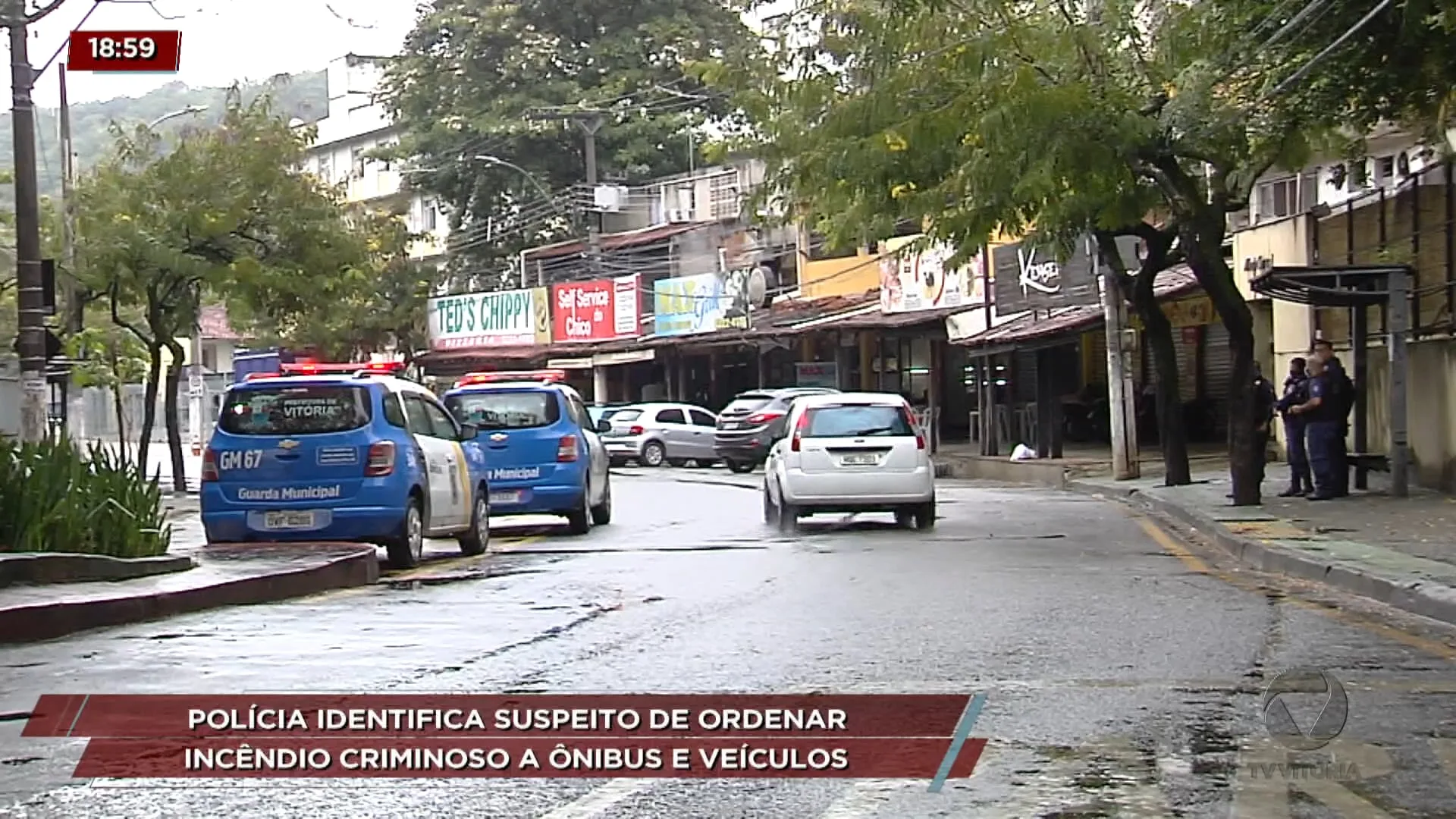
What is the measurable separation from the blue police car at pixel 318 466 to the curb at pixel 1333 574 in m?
7.24

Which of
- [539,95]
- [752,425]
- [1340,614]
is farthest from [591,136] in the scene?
[1340,614]

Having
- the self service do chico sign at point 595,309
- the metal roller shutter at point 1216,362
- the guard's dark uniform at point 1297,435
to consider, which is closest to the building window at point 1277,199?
the metal roller shutter at point 1216,362

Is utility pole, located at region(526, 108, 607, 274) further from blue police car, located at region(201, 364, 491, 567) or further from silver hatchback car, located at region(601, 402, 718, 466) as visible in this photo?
blue police car, located at region(201, 364, 491, 567)

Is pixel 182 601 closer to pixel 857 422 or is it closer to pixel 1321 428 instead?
pixel 857 422

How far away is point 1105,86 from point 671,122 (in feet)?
127

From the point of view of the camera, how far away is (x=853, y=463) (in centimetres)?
2003

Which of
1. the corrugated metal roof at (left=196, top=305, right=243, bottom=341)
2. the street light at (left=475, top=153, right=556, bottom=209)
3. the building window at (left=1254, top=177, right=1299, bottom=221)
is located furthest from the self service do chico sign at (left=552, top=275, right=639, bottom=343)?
the corrugated metal roof at (left=196, top=305, right=243, bottom=341)

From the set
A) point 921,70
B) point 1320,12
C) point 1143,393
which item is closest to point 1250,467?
point 921,70

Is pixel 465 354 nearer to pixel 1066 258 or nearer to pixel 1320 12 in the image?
pixel 1066 258

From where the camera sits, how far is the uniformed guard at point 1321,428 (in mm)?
20953

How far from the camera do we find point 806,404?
20609 mm

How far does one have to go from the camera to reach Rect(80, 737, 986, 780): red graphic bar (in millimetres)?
6945

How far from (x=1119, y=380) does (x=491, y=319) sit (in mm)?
31075

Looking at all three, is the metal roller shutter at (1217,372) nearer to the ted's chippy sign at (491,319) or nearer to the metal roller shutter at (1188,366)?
the metal roller shutter at (1188,366)
